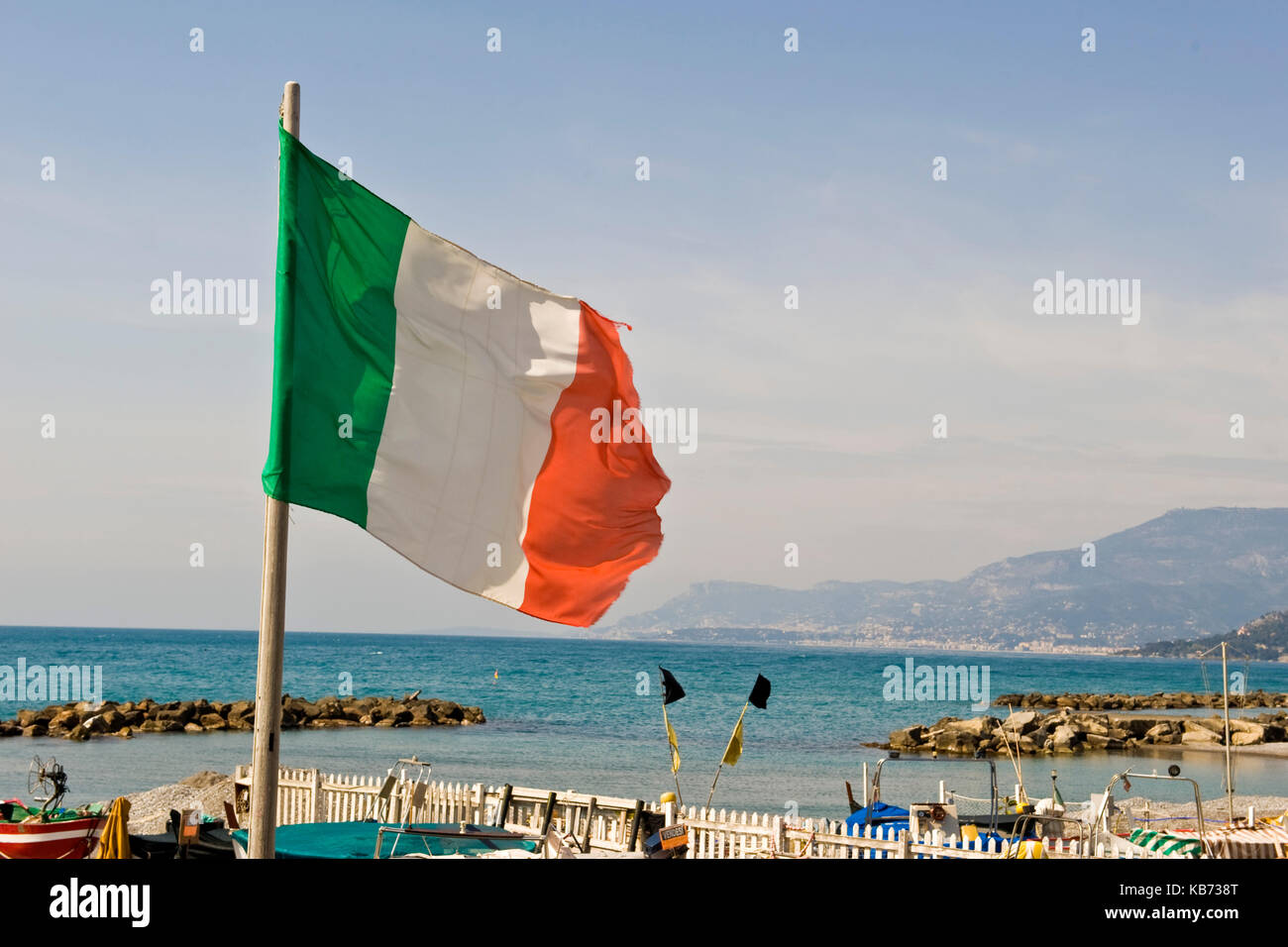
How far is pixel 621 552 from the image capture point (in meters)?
8.35

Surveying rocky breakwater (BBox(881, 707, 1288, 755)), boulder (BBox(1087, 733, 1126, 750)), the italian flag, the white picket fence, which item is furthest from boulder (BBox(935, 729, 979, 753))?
the italian flag

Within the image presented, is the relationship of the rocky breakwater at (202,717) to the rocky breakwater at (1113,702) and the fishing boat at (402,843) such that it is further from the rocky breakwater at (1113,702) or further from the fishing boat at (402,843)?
the rocky breakwater at (1113,702)

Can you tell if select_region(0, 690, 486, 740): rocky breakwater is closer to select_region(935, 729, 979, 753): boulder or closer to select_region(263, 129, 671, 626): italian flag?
select_region(935, 729, 979, 753): boulder

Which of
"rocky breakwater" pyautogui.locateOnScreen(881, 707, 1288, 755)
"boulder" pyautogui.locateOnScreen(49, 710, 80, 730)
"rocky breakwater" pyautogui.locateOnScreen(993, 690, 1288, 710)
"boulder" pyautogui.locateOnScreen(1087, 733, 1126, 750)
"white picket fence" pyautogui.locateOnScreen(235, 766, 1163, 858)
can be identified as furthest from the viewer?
"rocky breakwater" pyautogui.locateOnScreen(993, 690, 1288, 710)

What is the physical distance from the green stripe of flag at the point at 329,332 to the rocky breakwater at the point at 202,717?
4274 cm

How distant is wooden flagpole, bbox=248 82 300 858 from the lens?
21.3 feet

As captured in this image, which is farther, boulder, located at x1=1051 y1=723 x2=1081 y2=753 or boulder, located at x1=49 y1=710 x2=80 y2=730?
boulder, located at x1=1051 y1=723 x2=1081 y2=753

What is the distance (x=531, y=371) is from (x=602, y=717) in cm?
5441

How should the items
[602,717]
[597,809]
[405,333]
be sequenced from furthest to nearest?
[602,717]
[597,809]
[405,333]

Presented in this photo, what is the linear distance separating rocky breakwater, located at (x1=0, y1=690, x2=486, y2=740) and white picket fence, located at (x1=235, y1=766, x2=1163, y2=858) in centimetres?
3178

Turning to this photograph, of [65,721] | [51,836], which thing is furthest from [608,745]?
[51,836]

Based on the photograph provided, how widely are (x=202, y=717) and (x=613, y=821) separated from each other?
124 ft
